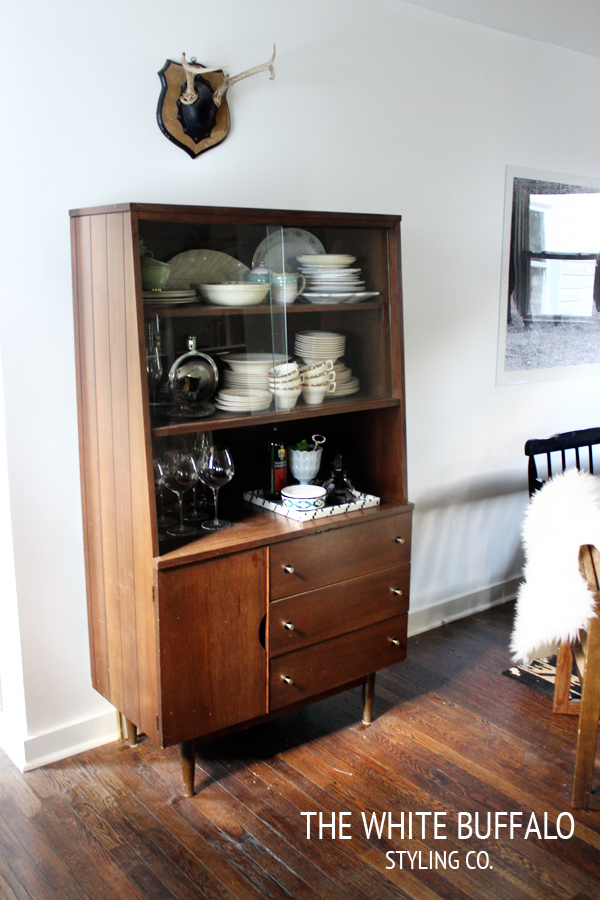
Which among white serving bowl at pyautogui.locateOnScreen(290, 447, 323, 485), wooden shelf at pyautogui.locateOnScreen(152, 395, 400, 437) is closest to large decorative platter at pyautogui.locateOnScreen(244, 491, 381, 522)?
white serving bowl at pyautogui.locateOnScreen(290, 447, 323, 485)

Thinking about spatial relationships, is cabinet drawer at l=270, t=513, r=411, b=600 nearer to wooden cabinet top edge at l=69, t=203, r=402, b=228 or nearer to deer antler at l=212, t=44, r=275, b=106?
wooden cabinet top edge at l=69, t=203, r=402, b=228

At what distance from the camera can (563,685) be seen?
8.25ft

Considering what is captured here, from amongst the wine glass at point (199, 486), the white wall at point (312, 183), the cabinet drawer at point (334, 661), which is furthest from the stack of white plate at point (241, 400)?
the cabinet drawer at point (334, 661)

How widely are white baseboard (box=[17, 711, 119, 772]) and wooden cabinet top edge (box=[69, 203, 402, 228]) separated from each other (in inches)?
58.9

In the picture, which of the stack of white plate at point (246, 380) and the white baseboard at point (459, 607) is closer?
the stack of white plate at point (246, 380)

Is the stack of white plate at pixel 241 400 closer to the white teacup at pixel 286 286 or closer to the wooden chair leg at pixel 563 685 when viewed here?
the white teacup at pixel 286 286

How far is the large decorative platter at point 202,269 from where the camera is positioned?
76.9 inches

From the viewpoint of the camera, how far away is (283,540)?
82.1 inches

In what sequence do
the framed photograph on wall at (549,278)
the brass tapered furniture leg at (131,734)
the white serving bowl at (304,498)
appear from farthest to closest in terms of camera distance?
the framed photograph on wall at (549,278) → the brass tapered furniture leg at (131,734) → the white serving bowl at (304,498)

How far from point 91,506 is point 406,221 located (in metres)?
1.57

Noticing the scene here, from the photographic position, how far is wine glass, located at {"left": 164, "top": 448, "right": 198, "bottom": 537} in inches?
80.2

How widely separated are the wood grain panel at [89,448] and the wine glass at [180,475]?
22 cm

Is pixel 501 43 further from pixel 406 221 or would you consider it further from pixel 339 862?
pixel 339 862

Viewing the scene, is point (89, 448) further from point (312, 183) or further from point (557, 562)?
point (557, 562)
